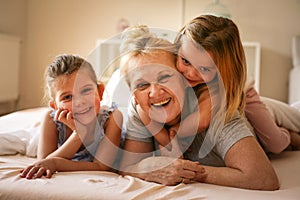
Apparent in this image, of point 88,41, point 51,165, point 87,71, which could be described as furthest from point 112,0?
point 51,165

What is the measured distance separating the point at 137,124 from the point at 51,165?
25 cm

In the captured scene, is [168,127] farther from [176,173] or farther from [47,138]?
[47,138]

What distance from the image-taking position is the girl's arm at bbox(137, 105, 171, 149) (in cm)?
101

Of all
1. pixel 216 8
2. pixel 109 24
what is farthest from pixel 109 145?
pixel 109 24

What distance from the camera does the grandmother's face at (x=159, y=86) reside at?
977mm

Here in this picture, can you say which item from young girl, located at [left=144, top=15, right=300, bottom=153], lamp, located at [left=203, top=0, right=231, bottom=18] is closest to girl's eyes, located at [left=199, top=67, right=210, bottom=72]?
young girl, located at [left=144, top=15, right=300, bottom=153]

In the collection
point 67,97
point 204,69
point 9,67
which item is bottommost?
point 9,67

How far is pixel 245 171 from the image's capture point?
874 millimetres

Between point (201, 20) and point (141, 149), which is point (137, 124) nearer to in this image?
point (141, 149)

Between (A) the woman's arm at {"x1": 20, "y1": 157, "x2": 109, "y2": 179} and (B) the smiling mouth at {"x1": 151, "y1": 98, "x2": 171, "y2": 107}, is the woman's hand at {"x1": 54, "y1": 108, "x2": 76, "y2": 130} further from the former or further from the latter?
(B) the smiling mouth at {"x1": 151, "y1": 98, "x2": 171, "y2": 107}

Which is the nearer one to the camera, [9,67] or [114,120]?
[114,120]

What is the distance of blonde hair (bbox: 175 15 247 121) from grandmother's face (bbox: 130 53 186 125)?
0.10m

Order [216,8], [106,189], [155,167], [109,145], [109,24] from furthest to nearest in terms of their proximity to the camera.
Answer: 1. [109,24]
2. [216,8]
3. [109,145]
4. [155,167]
5. [106,189]

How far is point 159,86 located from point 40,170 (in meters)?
0.36
